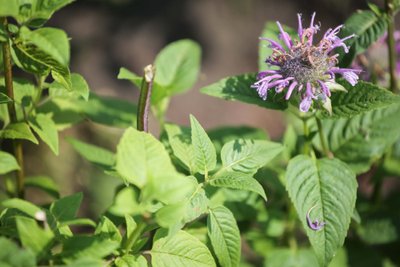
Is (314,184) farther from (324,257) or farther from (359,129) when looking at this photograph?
(359,129)

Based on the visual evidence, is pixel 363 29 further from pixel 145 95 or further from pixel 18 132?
pixel 18 132

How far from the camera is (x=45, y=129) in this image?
1.38m

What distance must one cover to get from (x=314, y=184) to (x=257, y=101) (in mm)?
275

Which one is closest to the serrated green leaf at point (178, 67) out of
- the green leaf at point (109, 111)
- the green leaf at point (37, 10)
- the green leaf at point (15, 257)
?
the green leaf at point (109, 111)

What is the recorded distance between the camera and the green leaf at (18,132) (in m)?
1.27

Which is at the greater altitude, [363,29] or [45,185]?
[363,29]

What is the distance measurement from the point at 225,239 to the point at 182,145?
0.92ft

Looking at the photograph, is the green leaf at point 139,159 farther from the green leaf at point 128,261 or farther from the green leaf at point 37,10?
the green leaf at point 37,10

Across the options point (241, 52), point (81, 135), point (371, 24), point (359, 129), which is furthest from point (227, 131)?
point (241, 52)

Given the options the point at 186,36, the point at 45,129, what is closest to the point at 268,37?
the point at 45,129

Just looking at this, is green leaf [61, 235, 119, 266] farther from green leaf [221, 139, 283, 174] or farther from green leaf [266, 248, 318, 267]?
green leaf [266, 248, 318, 267]

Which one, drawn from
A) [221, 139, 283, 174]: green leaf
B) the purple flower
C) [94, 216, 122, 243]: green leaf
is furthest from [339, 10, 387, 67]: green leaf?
[94, 216, 122, 243]: green leaf

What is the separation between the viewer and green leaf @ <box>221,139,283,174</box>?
1.28 meters

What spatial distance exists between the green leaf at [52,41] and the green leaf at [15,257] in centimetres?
37
